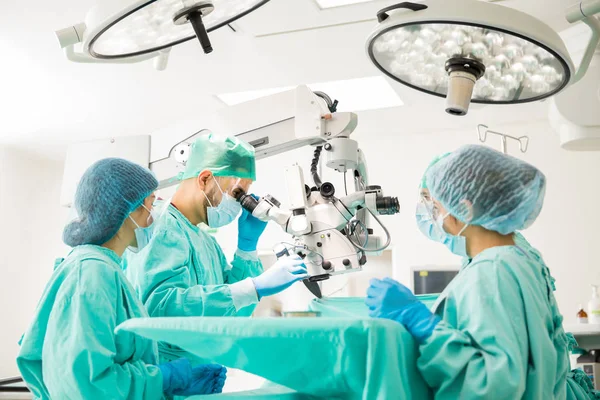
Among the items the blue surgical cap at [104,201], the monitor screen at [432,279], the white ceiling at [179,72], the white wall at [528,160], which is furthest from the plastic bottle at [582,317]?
the blue surgical cap at [104,201]

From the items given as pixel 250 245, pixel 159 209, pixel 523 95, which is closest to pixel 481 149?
pixel 523 95

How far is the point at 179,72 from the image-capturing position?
12.8 ft

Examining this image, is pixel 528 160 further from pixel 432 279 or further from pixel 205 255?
pixel 205 255

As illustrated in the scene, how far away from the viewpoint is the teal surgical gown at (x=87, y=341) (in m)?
1.50

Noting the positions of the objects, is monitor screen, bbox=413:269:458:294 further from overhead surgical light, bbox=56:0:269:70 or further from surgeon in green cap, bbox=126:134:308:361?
overhead surgical light, bbox=56:0:269:70

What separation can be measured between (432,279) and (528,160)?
3.98ft

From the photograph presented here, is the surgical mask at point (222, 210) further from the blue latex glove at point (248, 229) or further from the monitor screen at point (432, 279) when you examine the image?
the monitor screen at point (432, 279)

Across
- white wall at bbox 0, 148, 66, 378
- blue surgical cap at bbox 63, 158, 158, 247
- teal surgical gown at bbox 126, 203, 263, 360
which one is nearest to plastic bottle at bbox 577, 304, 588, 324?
teal surgical gown at bbox 126, 203, 263, 360

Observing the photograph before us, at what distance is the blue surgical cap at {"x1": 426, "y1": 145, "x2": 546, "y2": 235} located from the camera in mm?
1439

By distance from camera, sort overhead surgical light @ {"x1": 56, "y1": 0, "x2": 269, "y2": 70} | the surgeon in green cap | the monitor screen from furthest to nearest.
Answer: the monitor screen → the surgeon in green cap → overhead surgical light @ {"x1": 56, "y1": 0, "x2": 269, "y2": 70}

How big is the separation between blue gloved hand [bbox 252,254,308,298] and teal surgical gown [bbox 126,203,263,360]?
0.12 feet

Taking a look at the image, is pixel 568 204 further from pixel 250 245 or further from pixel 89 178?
pixel 89 178

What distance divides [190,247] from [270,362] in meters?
0.99

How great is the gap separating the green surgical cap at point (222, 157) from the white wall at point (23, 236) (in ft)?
11.7
